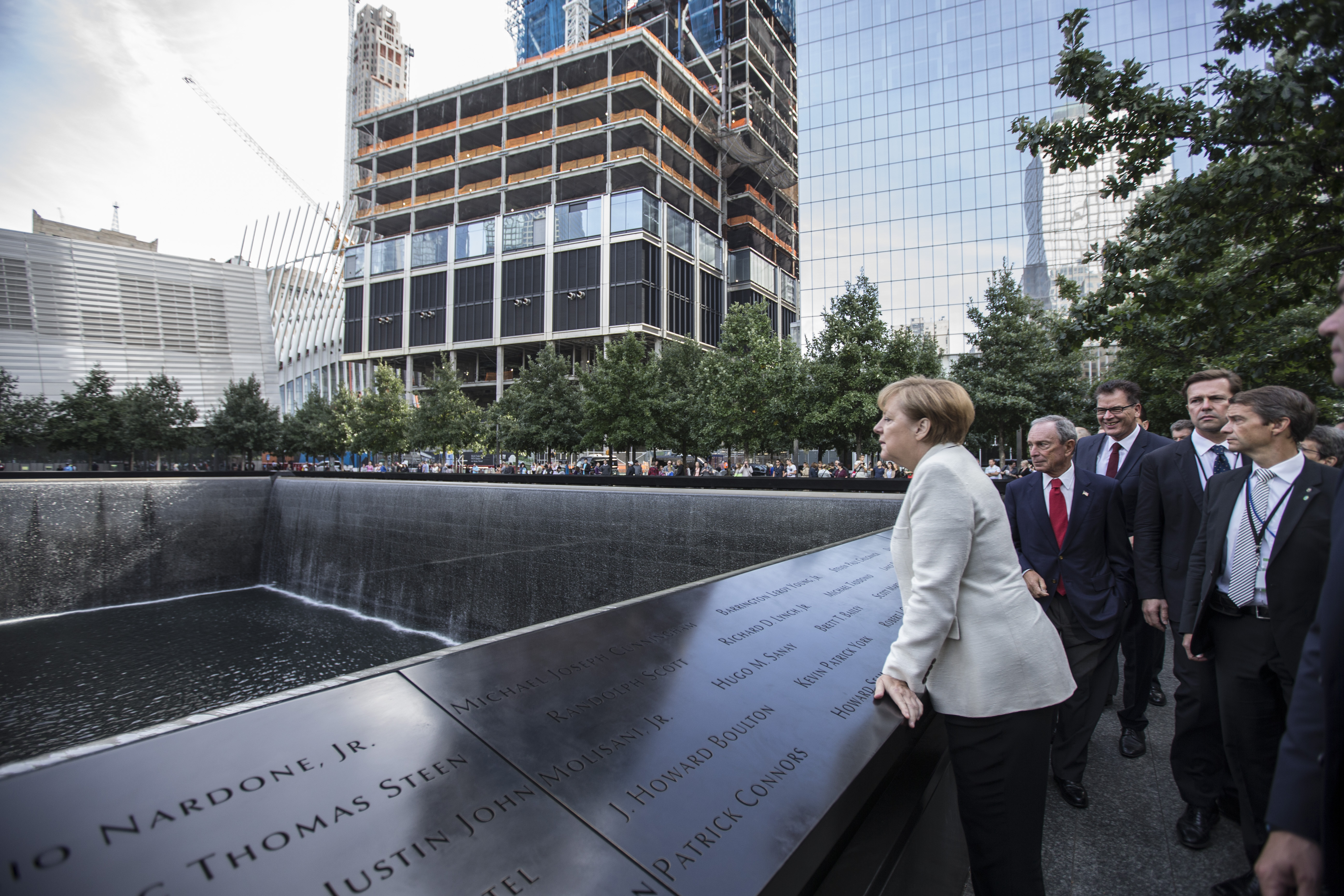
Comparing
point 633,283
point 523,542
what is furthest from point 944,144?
point 523,542

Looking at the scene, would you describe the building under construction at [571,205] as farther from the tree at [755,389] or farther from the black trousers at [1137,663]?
the black trousers at [1137,663]

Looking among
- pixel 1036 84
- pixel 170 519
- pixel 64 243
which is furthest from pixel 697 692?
pixel 64 243

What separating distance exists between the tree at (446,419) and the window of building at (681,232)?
→ 798 inches

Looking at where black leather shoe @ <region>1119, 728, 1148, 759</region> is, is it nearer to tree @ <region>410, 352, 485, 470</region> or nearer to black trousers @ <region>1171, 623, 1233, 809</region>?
black trousers @ <region>1171, 623, 1233, 809</region>

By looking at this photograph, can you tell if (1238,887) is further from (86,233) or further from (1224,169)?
(86,233)

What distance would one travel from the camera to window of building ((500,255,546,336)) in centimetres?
4653

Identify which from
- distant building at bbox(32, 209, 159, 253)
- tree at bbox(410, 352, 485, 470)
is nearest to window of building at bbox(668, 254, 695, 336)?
tree at bbox(410, 352, 485, 470)

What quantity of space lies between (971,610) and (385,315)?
57.6m

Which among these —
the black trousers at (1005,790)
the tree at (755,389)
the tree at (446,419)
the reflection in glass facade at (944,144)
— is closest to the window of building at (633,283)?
the reflection in glass facade at (944,144)

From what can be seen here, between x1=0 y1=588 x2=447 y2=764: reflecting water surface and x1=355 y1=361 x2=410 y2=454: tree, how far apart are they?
26189 mm

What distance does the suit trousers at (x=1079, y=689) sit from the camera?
329 centimetres

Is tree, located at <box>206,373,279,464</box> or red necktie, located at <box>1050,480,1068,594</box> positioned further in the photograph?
tree, located at <box>206,373,279,464</box>

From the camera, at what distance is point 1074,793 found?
3.24m

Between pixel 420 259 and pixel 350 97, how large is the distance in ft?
416
